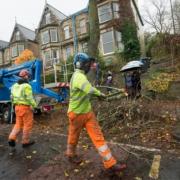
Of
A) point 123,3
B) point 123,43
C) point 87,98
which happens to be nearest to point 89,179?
point 87,98

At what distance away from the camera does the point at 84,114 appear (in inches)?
200

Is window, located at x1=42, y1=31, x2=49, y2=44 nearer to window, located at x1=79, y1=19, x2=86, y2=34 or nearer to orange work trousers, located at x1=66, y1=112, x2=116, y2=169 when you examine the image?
window, located at x1=79, y1=19, x2=86, y2=34

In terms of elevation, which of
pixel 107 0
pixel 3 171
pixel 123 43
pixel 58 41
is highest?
pixel 107 0

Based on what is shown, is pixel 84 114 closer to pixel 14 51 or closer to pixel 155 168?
pixel 155 168

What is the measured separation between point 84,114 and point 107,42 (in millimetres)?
25326

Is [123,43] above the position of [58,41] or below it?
below

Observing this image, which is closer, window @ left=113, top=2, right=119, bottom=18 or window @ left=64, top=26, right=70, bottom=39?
window @ left=113, top=2, right=119, bottom=18

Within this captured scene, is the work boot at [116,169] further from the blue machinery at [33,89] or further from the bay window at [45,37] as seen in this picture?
the bay window at [45,37]

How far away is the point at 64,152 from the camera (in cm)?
633

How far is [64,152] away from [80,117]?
5.33 ft

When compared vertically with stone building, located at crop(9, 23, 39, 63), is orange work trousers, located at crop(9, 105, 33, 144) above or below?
below

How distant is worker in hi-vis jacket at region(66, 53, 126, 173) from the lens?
15.6 feet

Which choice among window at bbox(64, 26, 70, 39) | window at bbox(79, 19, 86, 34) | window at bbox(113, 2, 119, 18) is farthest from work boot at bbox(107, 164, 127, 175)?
window at bbox(64, 26, 70, 39)

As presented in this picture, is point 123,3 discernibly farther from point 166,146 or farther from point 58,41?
point 166,146
